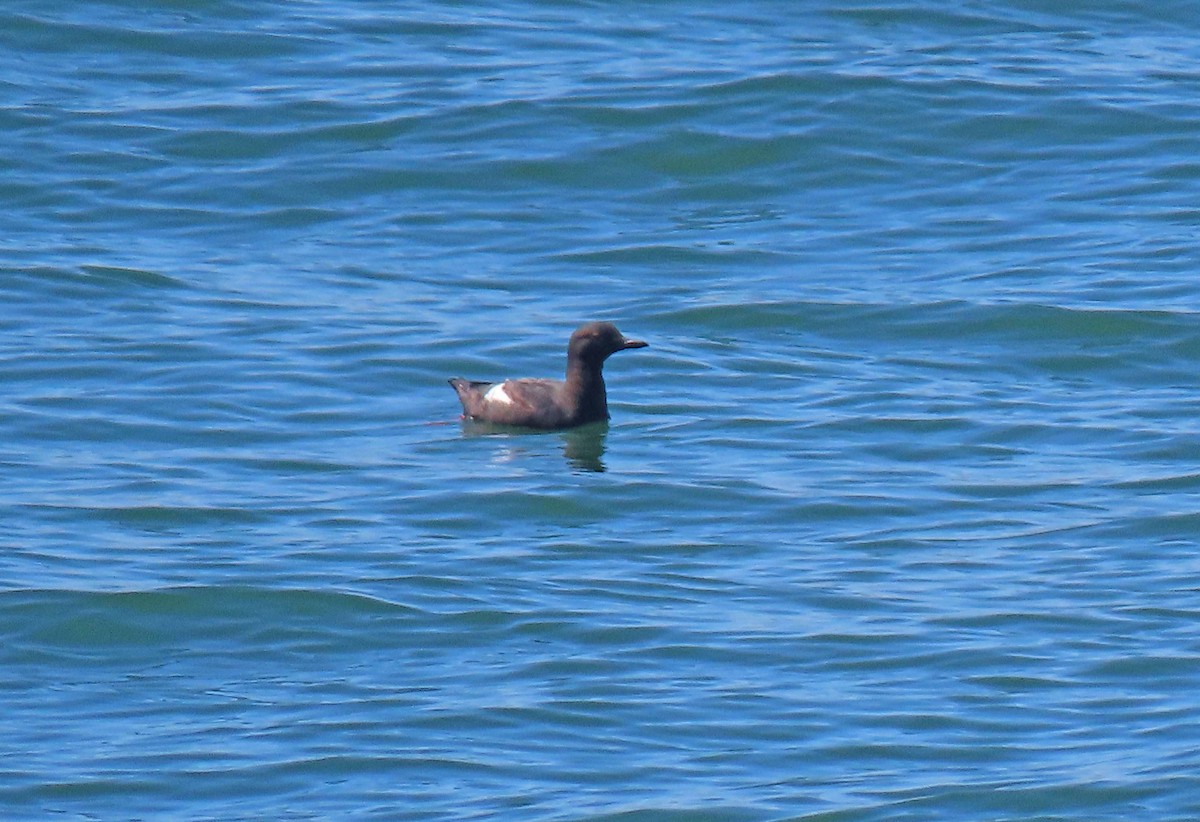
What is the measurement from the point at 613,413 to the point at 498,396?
741mm

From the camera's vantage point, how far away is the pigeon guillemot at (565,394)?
43.8 feet

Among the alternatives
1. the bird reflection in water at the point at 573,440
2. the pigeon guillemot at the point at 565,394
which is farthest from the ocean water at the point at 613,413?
the pigeon guillemot at the point at 565,394

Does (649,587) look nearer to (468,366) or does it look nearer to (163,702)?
(163,702)

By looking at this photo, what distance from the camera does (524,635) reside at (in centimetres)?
932

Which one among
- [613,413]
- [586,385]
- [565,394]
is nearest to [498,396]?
[565,394]

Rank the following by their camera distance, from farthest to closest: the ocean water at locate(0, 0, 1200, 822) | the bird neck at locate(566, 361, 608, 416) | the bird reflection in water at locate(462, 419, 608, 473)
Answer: the bird neck at locate(566, 361, 608, 416)
the bird reflection in water at locate(462, 419, 608, 473)
the ocean water at locate(0, 0, 1200, 822)

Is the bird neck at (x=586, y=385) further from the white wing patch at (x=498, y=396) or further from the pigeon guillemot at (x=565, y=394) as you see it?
the white wing patch at (x=498, y=396)

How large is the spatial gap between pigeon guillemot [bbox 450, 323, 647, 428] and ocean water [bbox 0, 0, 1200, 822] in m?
0.24

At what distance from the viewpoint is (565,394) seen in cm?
1340

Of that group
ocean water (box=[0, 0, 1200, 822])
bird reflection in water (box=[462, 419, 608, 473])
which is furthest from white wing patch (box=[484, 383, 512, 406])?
ocean water (box=[0, 0, 1200, 822])

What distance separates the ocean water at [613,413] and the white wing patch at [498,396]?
244mm

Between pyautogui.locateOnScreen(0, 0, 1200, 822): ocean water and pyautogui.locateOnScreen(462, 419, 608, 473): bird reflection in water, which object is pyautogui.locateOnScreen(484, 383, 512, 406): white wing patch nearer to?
pyautogui.locateOnScreen(462, 419, 608, 473): bird reflection in water

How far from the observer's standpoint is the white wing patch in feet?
43.9

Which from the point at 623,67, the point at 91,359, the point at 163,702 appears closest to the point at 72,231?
the point at 91,359
